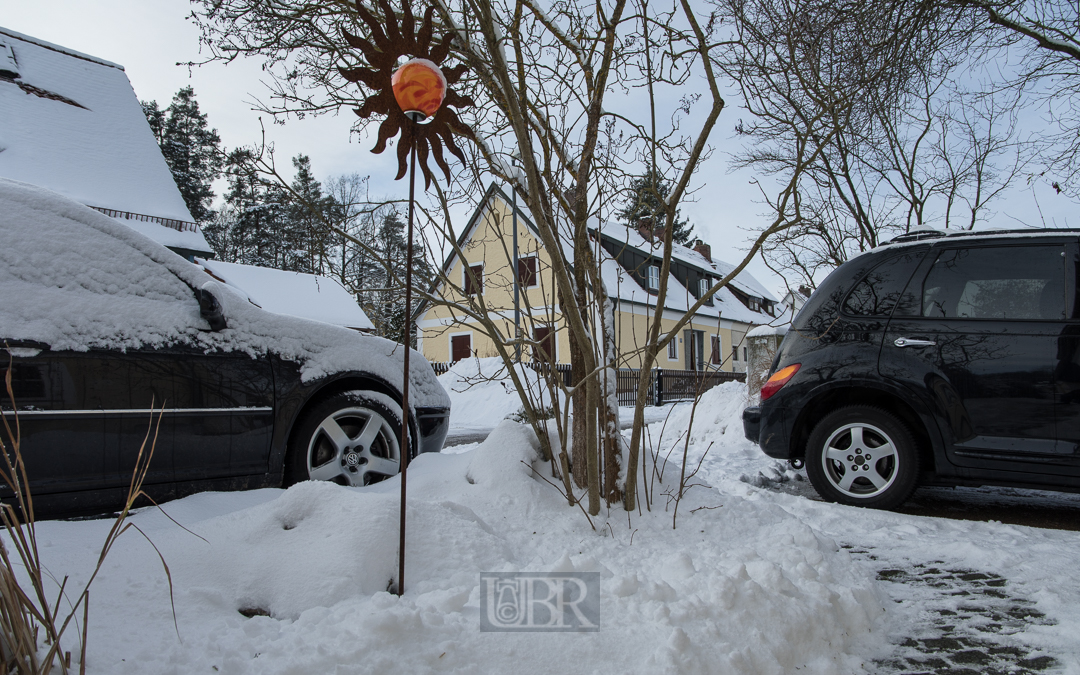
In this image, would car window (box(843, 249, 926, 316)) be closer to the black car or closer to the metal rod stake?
the black car

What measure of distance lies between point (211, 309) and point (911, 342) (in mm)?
4176

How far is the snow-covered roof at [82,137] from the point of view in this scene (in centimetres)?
1193

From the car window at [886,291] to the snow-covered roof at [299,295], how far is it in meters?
9.51

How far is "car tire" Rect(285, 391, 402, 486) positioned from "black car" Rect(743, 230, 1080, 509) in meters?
2.56

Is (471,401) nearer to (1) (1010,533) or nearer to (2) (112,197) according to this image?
(2) (112,197)

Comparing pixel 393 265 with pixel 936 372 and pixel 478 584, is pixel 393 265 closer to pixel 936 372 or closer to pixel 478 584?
pixel 478 584

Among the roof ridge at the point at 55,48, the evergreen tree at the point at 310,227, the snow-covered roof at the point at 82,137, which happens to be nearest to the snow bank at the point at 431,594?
the evergreen tree at the point at 310,227

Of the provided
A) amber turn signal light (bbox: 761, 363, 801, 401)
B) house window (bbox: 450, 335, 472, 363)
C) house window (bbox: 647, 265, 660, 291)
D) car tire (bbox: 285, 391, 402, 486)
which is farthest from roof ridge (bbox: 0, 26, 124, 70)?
amber turn signal light (bbox: 761, 363, 801, 401)

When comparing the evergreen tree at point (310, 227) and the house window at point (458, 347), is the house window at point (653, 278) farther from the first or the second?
the house window at point (458, 347)

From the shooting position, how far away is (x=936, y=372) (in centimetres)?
380

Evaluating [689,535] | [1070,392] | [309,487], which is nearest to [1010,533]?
[1070,392]

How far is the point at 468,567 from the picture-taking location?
7.48 ft

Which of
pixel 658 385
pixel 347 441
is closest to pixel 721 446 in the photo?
pixel 347 441

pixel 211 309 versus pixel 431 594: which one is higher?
pixel 211 309
